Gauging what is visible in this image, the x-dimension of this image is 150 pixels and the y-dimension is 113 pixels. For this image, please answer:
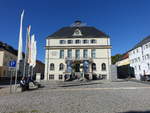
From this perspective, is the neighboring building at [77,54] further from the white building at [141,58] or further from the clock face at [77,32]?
the white building at [141,58]

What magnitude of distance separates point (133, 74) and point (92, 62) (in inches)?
954

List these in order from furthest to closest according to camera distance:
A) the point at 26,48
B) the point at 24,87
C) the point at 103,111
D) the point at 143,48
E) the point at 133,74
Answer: the point at 133,74 < the point at 143,48 < the point at 26,48 < the point at 24,87 < the point at 103,111

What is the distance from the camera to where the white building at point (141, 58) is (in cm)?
4256

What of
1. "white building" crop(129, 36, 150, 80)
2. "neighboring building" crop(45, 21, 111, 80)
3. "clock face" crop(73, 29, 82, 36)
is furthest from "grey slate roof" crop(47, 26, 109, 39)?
"white building" crop(129, 36, 150, 80)

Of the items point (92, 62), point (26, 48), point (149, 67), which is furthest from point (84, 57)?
point (26, 48)

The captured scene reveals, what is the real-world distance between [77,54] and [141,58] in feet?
73.3

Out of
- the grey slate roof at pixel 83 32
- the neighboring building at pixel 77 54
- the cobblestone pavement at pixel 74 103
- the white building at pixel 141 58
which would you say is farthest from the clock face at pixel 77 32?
the cobblestone pavement at pixel 74 103

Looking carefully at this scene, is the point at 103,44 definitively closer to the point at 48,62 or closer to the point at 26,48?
the point at 48,62

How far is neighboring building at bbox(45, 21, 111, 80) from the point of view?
129 ft

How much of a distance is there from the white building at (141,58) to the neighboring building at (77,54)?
12.4m

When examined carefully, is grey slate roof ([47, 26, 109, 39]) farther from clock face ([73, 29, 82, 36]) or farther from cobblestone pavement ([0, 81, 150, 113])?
cobblestone pavement ([0, 81, 150, 113])

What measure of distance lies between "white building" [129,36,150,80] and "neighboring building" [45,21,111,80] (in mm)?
12449

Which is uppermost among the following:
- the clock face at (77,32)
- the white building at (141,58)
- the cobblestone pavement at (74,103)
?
the clock face at (77,32)

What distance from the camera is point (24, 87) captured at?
14078mm
